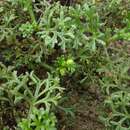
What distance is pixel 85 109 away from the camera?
3.94 metres

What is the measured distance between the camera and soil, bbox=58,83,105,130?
3793mm

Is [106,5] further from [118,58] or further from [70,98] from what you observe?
[70,98]

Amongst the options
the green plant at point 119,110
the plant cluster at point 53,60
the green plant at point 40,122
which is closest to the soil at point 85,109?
the plant cluster at point 53,60

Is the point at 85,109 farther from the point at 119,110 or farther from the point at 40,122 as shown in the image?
the point at 40,122

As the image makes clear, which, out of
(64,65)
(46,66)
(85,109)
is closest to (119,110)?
(85,109)

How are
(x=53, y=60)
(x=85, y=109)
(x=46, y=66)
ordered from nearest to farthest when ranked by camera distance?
(x=46, y=66) < (x=53, y=60) < (x=85, y=109)

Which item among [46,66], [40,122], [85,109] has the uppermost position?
[46,66]

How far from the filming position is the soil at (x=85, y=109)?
3.79 m

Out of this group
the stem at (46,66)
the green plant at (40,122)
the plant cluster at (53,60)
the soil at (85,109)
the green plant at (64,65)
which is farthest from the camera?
the soil at (85,109)

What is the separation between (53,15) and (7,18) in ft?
1.38

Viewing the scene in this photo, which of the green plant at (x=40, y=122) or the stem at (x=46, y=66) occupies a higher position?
the stem at (x=46, y=66)

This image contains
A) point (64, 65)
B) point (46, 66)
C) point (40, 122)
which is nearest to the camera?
point (40, 122)

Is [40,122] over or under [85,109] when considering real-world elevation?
over

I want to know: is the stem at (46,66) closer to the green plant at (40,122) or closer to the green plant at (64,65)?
the green plant at (64,65)
